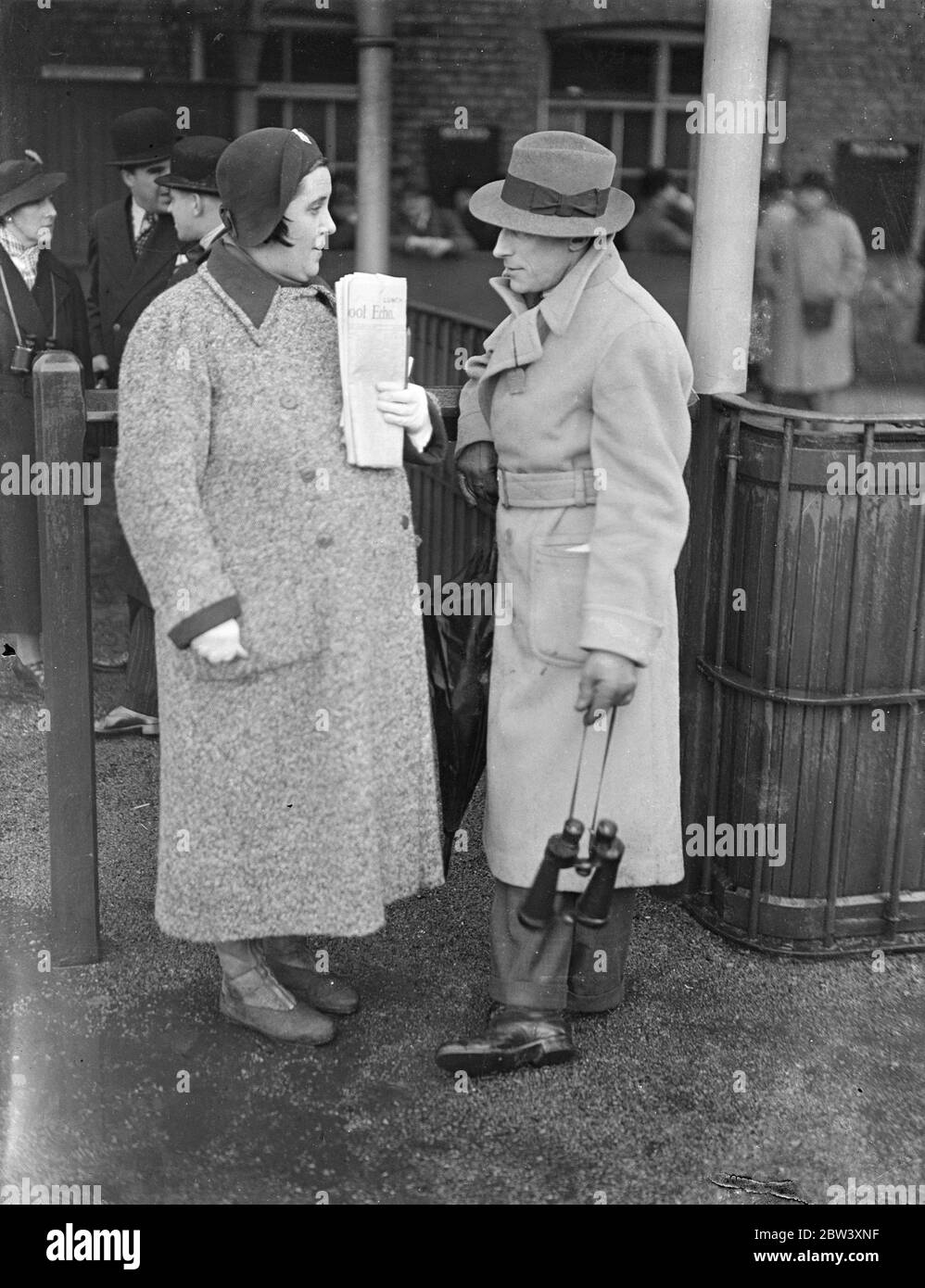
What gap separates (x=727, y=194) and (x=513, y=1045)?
2.05m

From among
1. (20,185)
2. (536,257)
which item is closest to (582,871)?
(536,257)

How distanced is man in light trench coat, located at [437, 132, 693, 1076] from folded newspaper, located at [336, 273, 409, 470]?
0.26m

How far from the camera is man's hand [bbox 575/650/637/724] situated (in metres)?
2.95

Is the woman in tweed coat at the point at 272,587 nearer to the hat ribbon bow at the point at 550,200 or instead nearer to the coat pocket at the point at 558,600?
the coat pocket at the point at 558,600

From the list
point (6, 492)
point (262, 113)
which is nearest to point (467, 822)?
point (6, 492)

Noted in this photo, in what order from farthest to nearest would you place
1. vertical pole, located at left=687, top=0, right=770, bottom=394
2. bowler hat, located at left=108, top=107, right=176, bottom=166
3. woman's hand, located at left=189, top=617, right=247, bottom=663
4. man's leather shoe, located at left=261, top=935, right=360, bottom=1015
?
bowler hat, located at left=108, top=107, right=176, bottom=166
vertical pole, located at left=687, top=0, right=770, bottom=394
man's leather shoe, located at left=261, top=935, right=360, bottom=1015
woman's hand, located at left=189, top=617, right=247, bottom=663

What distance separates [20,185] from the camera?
19.2ft

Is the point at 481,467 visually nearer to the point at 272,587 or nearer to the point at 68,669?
the point at 272,587

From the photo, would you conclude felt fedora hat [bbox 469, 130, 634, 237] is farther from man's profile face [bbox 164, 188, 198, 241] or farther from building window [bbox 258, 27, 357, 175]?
building window [bbox 258, 27, 357, 175]

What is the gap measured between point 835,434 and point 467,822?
1740 mm

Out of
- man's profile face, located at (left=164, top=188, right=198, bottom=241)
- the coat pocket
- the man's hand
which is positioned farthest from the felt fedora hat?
man's profile face, located at (left=164, top=188, right=198, bottom=241)

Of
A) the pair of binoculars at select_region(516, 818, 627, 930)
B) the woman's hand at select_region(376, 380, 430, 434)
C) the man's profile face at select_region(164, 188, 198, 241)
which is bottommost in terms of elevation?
the pair of binoculars at select_region(516, 818, 627, 930)

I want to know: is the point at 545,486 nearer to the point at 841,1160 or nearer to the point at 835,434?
the point at 835,434

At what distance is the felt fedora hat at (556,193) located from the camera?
2.99 m
